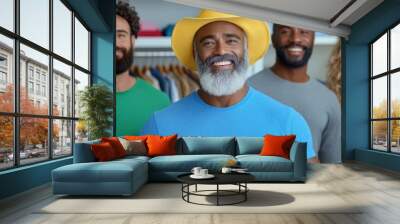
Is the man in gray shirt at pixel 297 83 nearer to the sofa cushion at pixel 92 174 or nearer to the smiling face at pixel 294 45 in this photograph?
the smiling face at pixel 294 45

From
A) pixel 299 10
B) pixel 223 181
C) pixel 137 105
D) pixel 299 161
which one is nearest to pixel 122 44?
pixel 137 105

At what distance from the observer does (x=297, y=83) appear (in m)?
8.20

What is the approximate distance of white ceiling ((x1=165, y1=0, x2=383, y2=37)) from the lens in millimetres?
7246

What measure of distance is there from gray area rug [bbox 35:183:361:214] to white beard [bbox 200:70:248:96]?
10.6ft

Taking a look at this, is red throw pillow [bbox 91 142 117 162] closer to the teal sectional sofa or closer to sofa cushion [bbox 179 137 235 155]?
the teal sectional sofa

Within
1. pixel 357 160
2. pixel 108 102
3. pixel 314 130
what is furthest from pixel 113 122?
pixel 357 160

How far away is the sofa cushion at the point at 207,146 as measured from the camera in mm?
6523

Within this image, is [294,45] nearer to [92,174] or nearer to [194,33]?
[194,33]

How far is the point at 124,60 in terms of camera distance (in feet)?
26.8

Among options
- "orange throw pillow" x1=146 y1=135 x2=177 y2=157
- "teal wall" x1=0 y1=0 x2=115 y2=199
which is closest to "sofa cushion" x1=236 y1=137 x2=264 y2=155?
"orange throw pillow" x1=146 y1=135 x2=177 y2=157

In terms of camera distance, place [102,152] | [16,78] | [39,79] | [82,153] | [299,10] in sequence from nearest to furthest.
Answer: [16,78], [82,153], [102,152], [39,79], [299,10]

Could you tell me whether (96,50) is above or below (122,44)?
below

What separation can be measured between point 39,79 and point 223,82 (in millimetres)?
3718

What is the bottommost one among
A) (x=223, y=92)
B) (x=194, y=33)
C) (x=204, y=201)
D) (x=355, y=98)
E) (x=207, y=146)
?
(x=204, y=201)
